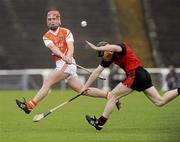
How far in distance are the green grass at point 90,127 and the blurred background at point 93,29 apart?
63.1ft

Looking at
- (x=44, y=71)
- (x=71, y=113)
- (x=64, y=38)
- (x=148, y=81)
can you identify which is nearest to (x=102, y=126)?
(x=148, y=81)

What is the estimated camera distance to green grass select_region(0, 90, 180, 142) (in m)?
14.5

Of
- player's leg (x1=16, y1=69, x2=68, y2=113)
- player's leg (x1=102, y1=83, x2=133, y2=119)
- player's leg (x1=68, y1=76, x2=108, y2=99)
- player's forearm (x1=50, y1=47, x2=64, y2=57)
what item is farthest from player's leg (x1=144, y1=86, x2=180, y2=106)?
player's leg (x1=16, y1=69, x2=68, y2=113)

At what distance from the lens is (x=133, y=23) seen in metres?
45.1

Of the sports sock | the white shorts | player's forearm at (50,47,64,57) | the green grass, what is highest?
player's forearm at (50,47,64,57)

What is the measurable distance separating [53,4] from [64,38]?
27.9 meters

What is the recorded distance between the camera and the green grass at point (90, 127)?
14469mm

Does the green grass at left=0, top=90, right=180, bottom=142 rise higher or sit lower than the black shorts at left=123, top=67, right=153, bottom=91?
lower

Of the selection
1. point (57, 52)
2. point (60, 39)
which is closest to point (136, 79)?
point (57, 52)

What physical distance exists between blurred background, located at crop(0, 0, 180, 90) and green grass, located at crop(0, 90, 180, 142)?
63.1ft

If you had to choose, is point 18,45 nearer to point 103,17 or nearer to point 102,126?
point 103,17

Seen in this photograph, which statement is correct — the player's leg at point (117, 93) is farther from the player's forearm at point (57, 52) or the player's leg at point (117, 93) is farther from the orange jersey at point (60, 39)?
the orange jersey at point (60, 39)

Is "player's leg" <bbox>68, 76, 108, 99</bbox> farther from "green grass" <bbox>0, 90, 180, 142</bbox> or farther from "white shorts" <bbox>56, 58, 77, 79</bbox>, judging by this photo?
"green grass" <bbox>0, 90, 180, 142</bbox>

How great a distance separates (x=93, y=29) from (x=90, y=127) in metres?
27.9
